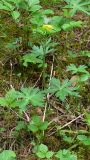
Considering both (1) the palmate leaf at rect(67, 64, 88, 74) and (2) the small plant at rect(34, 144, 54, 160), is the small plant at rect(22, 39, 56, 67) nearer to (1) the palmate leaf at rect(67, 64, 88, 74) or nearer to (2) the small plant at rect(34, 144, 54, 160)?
(1) the palmate leaf at rect(67, 64, 88, 74)

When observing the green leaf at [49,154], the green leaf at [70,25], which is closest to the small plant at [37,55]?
the green leaf at [70,25]

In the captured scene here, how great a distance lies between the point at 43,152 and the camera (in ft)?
7.43

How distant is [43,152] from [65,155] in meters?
0.13

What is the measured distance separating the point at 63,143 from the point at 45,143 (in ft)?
0.38

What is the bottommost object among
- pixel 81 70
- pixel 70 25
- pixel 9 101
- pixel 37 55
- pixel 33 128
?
pixel 33 128

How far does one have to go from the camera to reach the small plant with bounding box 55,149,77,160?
222cm

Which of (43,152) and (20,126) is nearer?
(43,152)

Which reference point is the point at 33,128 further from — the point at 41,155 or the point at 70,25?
the point at 70,25

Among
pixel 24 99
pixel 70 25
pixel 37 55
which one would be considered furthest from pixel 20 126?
pixel 70 25

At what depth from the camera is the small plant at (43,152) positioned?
2248 mm

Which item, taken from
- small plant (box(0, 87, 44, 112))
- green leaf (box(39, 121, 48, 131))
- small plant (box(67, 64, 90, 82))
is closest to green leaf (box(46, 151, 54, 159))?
green leaf (box(39, 121, 48, 131))

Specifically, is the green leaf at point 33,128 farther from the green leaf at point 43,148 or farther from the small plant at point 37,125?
the green leaf at point 43,148

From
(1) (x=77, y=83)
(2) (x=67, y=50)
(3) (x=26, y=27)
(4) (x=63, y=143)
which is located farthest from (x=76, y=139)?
(3) (x=26, y=27)

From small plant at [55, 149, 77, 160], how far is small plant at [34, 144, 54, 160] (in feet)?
0.14
